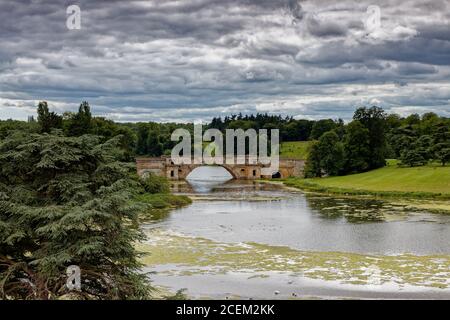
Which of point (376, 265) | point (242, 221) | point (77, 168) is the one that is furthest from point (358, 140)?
point (77, 168)

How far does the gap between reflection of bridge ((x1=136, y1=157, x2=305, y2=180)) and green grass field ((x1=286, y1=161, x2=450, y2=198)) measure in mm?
16437

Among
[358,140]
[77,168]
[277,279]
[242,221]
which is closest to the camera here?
[77,168]

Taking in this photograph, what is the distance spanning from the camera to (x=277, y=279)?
26.9 metres

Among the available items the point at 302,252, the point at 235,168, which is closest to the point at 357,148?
the point at 235,168

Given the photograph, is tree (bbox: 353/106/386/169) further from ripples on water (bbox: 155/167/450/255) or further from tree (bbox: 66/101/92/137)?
tree (bbox: 66/101/92/137)

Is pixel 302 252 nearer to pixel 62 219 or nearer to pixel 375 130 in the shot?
pixel 62 219

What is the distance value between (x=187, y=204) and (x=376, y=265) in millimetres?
36130

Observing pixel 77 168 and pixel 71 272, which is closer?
pixel 71 272

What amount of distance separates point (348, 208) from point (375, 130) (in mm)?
40470

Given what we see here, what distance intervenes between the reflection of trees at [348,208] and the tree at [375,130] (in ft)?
82.6

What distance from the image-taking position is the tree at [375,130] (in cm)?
9325

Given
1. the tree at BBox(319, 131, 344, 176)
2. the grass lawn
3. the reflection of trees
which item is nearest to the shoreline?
the reflection of trees

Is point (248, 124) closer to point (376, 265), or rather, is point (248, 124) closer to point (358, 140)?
point (358, 140)

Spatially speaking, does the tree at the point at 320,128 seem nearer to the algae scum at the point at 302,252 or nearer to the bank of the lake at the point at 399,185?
the bank of the lake at the point at 399,185
